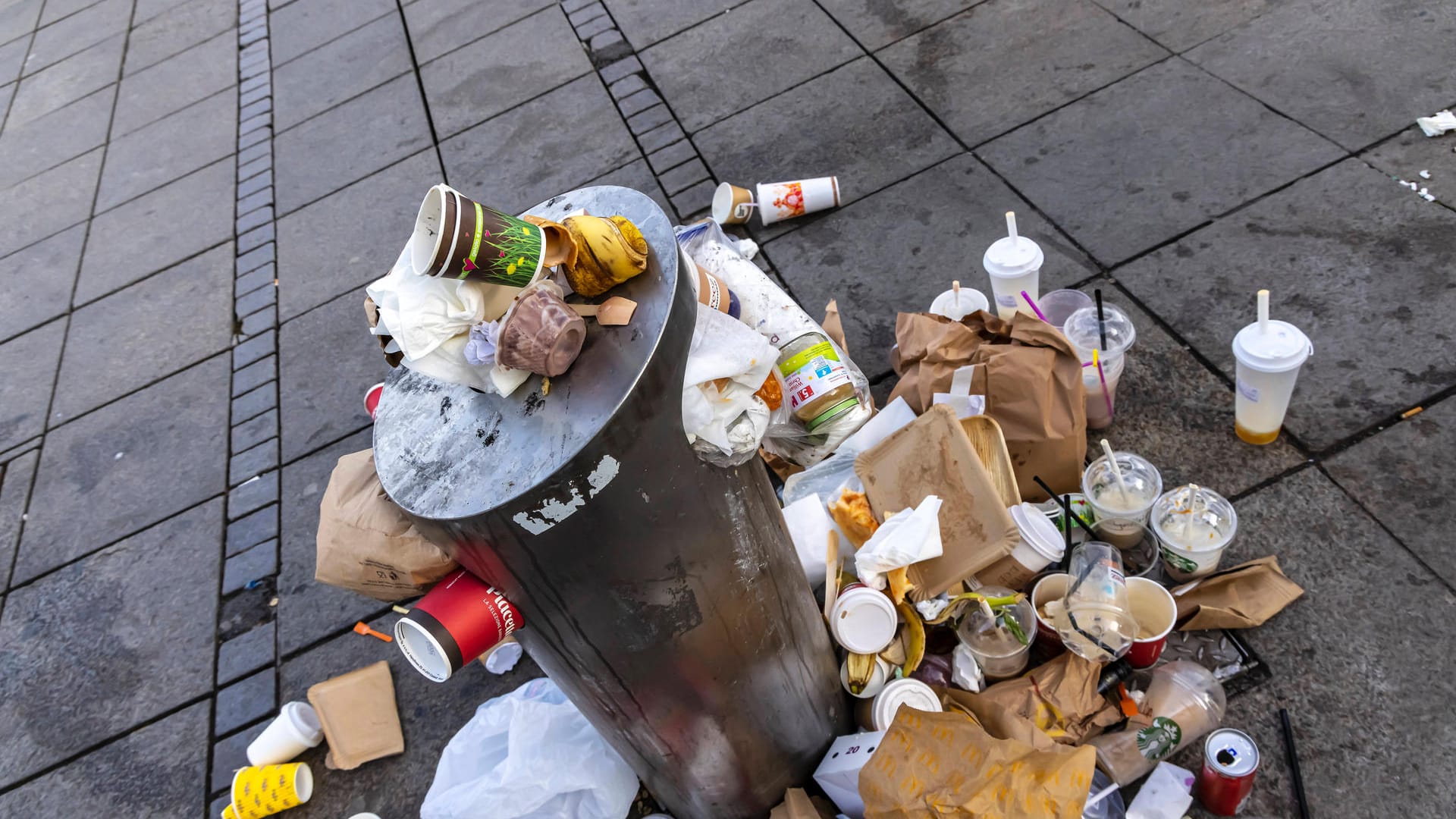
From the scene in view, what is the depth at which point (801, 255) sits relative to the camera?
3.83 metres

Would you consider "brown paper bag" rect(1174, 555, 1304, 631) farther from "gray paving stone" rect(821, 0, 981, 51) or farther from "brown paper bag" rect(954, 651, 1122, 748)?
"gray paving stone" rect(821, 0, 981, 51)

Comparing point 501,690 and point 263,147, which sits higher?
point 263,147

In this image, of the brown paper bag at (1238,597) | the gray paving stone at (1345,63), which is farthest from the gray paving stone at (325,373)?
the gray paving stone at (1345,63)

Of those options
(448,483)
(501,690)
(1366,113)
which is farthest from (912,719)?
(1366,113)

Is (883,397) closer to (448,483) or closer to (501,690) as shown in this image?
(501,690)

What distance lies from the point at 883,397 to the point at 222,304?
336 centimetres

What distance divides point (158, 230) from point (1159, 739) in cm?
540

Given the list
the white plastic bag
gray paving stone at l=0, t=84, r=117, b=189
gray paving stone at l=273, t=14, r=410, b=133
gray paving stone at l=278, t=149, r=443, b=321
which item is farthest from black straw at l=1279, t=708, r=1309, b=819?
gray paving stone at l=0, t=84, r=117, b=189

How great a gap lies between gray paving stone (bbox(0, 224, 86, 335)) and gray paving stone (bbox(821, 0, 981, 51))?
4.36 meters

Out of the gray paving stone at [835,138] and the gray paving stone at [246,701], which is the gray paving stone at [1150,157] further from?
the gray paving stone at [246,701]

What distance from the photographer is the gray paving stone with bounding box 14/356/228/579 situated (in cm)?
375

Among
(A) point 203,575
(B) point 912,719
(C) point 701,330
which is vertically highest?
(C) point 701,330

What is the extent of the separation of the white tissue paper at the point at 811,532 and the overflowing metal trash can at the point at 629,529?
A: 1.74 feet

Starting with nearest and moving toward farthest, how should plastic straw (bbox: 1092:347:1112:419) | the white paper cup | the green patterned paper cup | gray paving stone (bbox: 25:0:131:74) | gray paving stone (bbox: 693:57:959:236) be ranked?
the green patterned paper cup
plastic straw (bbox: 1092:347:1112:419)
the white paper cup
gray paving stone (bbox: 693:57:959:236)
gray paving stone (bbox: 25:0:131:74)
